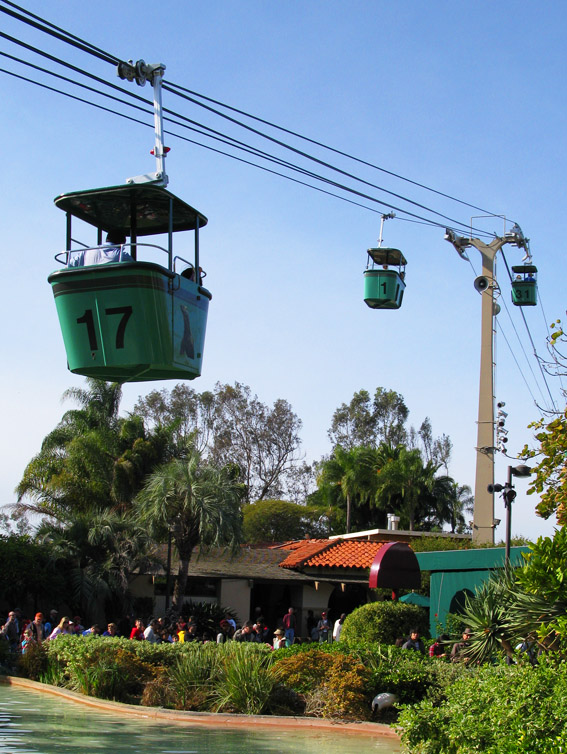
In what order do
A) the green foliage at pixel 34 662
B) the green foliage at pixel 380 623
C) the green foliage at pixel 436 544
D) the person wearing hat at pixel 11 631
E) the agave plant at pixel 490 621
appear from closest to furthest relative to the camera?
the agave plant at pixel 490 621
the green foliage at pixel 34 662
the green foliage at pixel 380 623
the person wearing hat at pixel 11 631
the green foliage at pixel 436 544

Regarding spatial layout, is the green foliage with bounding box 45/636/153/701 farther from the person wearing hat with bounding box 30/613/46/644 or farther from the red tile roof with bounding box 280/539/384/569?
the red tile roof with bounding box 280/539/384/569

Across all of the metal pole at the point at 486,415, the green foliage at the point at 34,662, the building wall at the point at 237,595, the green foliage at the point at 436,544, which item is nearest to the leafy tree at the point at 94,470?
the building wall at the point at 237,595

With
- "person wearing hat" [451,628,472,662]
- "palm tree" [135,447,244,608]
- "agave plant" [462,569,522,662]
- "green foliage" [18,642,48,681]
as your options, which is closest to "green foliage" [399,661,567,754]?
"agave plant" [462,569,522,662]

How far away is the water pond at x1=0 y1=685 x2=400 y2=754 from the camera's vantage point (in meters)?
12.0

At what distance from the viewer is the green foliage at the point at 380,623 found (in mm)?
21125

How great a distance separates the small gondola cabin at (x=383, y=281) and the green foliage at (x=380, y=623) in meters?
7.46

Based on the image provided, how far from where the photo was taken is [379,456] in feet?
195

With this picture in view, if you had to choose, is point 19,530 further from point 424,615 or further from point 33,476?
point 424,615

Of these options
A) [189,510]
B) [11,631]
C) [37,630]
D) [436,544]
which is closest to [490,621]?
[37,630]

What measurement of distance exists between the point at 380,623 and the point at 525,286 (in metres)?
15.2

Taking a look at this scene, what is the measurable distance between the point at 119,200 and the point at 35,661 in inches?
464

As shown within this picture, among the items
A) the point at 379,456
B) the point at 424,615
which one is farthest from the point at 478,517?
the point at 379,456

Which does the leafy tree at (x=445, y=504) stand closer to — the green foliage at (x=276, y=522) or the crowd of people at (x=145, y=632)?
the green foliage at (x=276, y=522)

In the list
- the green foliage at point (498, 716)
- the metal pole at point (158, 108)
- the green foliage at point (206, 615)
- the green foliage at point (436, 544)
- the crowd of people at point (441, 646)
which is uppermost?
the metal pole at point (158, 108)
